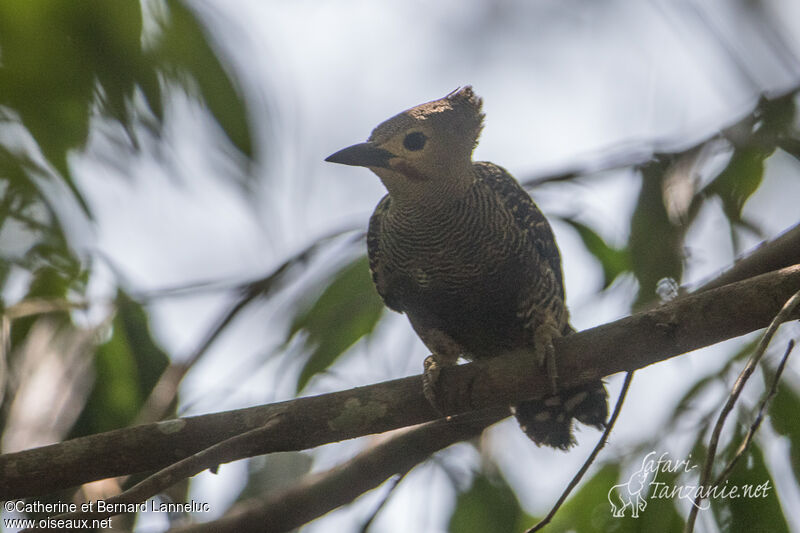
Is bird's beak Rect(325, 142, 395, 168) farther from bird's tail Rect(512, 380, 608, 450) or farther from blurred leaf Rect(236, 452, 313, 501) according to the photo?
blurred leaf Rect(236, 452, 313, 501)

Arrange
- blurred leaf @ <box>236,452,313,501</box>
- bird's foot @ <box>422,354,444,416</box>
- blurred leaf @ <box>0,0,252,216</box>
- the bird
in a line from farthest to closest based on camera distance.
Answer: blurred leaf @ <box>236,452,313,501</box> → the bird → bird's foot @ <box>422,354,444,416</box> → blurred leaf @ <box>0,0,252,216</box>

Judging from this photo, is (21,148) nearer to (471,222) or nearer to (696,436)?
(471,222)

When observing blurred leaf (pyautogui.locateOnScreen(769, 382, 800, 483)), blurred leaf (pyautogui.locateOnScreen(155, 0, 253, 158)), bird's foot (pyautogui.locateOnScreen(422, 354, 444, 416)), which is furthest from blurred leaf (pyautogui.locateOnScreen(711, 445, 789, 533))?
blurred leaf (pyautogui.locateOnScreen(155, 0, 253, 158))

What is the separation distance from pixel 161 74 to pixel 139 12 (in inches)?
7.6

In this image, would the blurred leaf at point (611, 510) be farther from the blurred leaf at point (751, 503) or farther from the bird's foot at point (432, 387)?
the bird's foot at point (432, 387)

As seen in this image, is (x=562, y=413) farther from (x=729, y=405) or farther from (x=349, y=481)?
(x=729, y=405)

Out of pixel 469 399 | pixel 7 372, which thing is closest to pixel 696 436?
pixel 469 399

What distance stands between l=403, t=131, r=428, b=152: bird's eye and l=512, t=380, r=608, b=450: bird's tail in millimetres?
1342

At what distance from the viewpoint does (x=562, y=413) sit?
4020 mm

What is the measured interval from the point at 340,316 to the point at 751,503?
234 cm

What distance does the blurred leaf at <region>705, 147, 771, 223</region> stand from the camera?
4.12 meters

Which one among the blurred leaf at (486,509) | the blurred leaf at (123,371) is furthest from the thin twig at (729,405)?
the blurred leaf at (123,371)

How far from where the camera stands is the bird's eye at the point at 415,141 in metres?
3.84

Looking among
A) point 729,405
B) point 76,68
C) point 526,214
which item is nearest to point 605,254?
point 526,214
